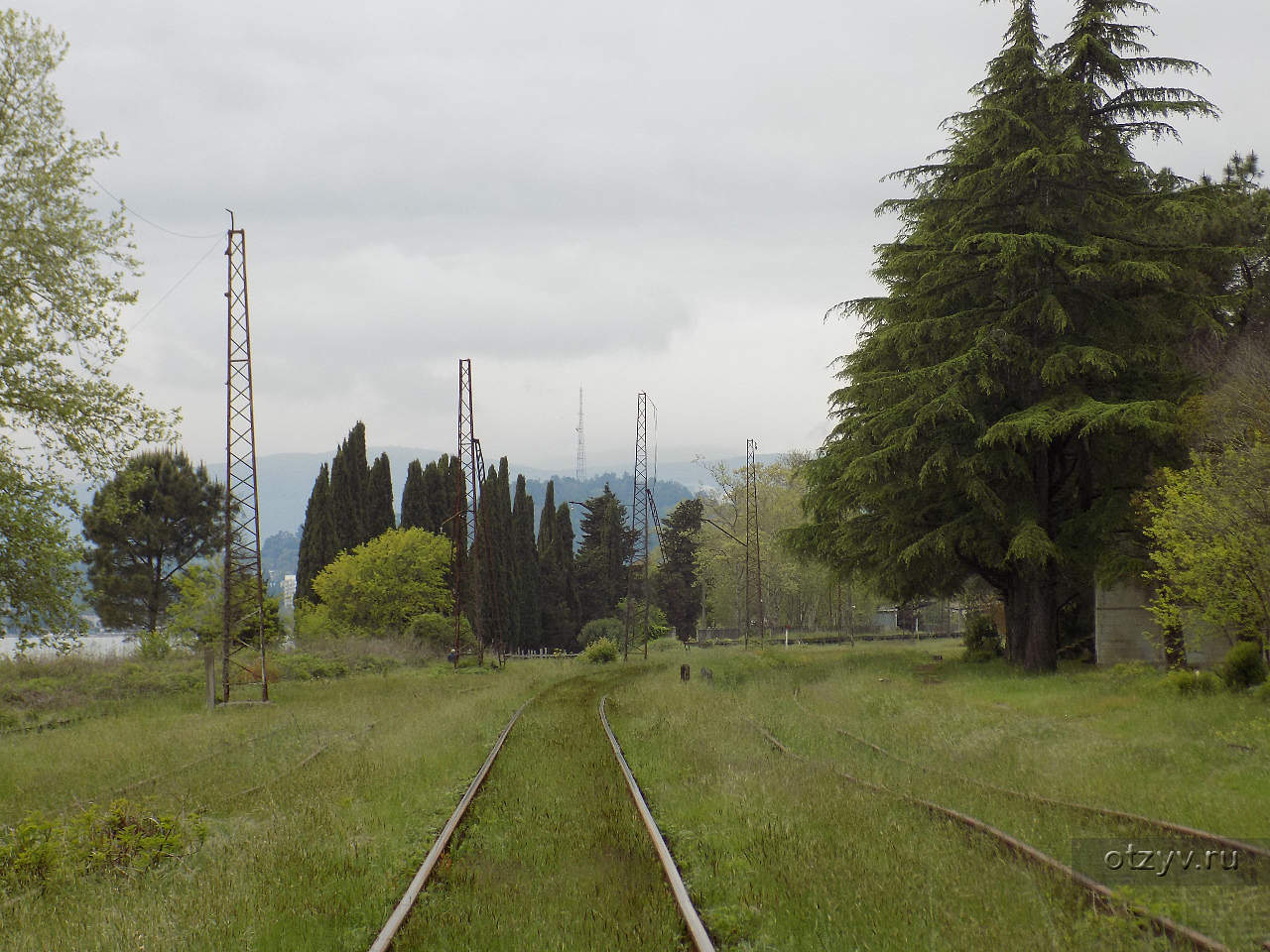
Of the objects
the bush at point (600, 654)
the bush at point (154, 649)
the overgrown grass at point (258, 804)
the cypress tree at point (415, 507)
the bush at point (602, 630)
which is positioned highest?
the cypress tree at point (415, 507)

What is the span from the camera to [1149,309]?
25297 mm

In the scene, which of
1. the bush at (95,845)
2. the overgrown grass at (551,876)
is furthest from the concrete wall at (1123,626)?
the bush at (95,845)

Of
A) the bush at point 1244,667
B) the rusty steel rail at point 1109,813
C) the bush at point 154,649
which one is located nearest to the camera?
the rusty steel rail at point 1109,813

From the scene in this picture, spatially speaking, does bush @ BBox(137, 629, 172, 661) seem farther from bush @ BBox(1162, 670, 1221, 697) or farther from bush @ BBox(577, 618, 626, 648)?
bush @ BBox(577, 618, 626, 648)

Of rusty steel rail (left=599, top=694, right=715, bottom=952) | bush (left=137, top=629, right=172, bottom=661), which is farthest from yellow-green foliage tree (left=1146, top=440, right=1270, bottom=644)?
bush (left=137, top=629, right=172, bottom=661)

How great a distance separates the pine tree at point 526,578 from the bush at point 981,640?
4377 centimetres

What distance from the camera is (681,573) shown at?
9225 centimetres

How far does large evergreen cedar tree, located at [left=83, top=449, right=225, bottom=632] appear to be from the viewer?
57.8m

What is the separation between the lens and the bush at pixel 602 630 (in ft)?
225

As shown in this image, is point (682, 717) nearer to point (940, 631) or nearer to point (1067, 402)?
point (1067, 402)

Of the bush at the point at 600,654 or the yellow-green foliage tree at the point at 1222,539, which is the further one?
the bush at the point at 600,654

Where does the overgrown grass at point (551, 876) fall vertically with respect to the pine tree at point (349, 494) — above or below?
below

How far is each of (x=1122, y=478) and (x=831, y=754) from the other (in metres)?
15.9

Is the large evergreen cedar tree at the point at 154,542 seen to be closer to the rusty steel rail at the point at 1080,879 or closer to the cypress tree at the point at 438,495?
the cypress tree at the point at 438,495
